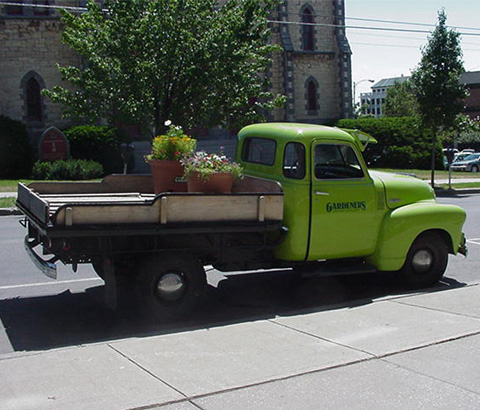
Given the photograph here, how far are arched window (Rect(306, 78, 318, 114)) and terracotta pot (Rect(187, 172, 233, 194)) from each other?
3630 centimetres

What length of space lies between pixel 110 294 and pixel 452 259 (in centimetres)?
625

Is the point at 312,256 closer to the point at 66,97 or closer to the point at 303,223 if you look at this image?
the point at 303,223

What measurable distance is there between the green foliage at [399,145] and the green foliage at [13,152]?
17.5m

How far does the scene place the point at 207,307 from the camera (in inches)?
314

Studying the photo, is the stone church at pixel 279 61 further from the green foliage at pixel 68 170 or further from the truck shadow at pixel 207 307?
the truck shadow at pixel 207 307

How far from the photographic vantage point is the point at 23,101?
34.5 meters

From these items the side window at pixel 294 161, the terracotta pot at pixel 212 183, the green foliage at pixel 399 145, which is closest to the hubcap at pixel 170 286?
the terracotta pot at pixel 212 183

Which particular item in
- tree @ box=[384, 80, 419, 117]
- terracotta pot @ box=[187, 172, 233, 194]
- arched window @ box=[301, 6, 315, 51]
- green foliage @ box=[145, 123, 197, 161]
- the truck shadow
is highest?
arched window @ box=[301, 6, 315, 51]

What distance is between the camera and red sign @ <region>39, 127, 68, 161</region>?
29344mm

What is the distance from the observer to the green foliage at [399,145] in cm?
3741

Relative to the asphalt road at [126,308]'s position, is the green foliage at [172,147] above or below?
above

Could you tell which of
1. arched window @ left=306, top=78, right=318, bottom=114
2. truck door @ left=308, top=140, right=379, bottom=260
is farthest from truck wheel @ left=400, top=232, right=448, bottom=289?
arched window @ left=306, top=78, right=318, bottom=114

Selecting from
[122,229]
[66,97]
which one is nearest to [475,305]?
[122,229]

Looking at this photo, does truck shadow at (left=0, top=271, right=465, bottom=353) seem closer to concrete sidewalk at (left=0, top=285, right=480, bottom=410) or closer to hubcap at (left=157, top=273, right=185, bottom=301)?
hubcap at (left=157, top=273, right=185, bottom=301)
